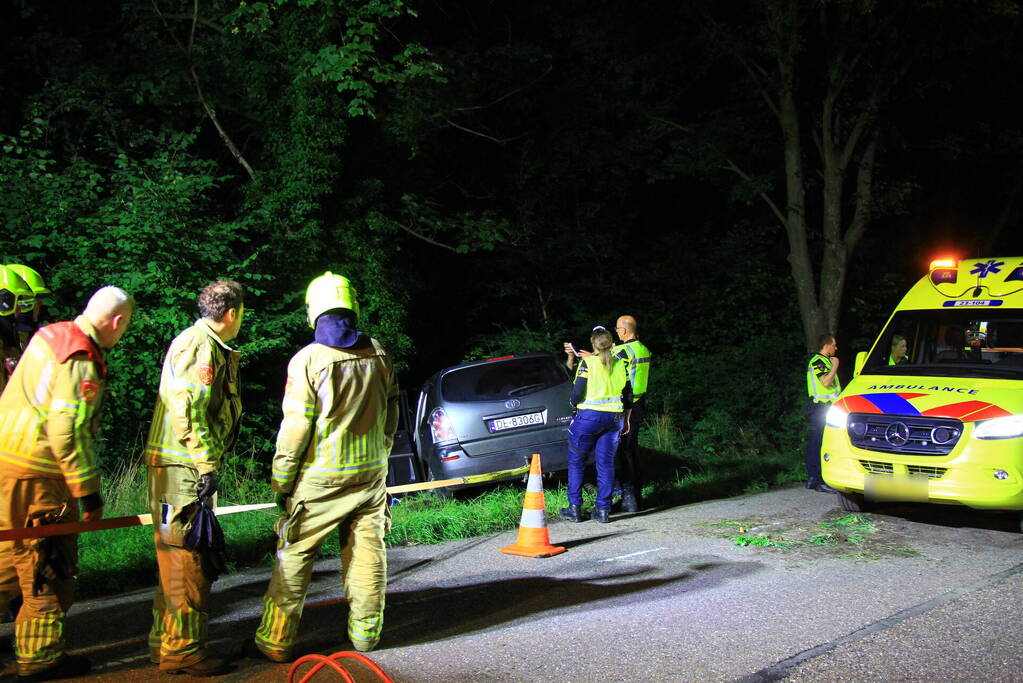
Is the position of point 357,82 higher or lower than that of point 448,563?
higher

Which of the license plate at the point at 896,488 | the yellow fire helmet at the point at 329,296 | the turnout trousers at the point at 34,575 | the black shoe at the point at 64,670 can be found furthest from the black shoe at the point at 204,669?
the license plate at the point at 896,488

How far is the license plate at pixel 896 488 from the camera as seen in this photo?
25.1 ft

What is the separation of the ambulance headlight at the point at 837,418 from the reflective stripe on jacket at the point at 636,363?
1694 millimetres

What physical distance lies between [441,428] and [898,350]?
447 cm

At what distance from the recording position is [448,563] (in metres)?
7.15

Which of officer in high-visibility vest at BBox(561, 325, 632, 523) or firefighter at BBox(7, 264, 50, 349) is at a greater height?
firefighter at BBox(7, 264, 50, 349)

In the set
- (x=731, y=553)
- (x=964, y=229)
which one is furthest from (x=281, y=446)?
(x=964, y=229)

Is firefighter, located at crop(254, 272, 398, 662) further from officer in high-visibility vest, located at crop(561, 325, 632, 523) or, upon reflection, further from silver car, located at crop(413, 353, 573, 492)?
silver car, located at crop(413, 353, 573, 492)

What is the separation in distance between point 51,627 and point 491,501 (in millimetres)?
4918

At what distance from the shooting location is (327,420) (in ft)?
15.6

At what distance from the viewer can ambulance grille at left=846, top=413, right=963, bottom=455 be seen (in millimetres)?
7609

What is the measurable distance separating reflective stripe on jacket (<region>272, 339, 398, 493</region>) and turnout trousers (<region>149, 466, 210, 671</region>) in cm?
45

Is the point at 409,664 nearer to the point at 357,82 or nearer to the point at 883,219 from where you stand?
the point at 357,82

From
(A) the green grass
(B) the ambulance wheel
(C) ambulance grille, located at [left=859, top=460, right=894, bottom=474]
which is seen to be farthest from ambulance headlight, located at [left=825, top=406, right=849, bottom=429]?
(A) the green grass
